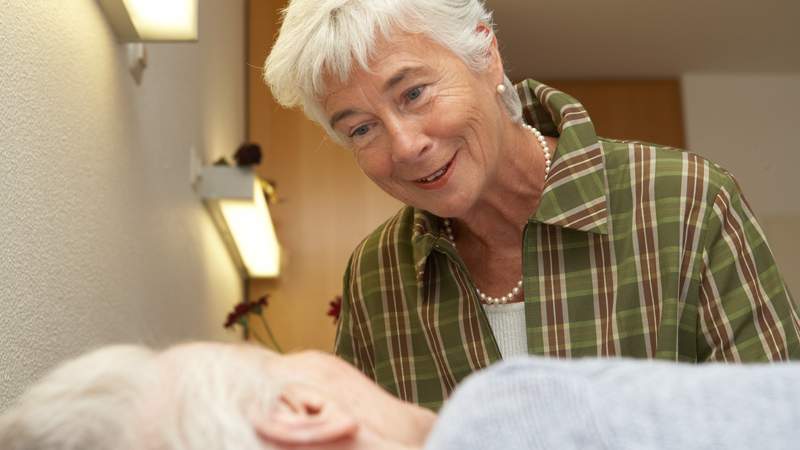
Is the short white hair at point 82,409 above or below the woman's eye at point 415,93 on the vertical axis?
below

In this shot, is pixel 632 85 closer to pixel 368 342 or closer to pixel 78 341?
pixel 368 342

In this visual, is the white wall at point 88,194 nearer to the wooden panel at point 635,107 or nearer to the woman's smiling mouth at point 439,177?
the woman's smiling mouth at point 439,177

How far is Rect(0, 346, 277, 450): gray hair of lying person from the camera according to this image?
0.85m

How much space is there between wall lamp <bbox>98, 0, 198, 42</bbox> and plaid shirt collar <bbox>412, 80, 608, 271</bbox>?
0.54m

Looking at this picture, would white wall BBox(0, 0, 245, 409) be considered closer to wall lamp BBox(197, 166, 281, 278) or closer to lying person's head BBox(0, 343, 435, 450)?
wall lamp BBox(197, 166, 281, 278)

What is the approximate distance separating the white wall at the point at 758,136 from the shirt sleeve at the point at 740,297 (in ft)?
12.0

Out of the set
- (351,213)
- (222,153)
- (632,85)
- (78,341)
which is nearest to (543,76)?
(632,85)

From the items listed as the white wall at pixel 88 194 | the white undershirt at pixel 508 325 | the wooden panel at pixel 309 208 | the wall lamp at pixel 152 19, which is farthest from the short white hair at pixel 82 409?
the wooden panel at pixel 309 208

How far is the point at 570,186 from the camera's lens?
1.64m

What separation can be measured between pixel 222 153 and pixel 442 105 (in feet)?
6.71

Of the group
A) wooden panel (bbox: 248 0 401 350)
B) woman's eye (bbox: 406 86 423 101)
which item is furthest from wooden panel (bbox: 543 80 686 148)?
woman's eye (bbox: 406 86 423 101)

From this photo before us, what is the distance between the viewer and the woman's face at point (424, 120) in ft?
5.20

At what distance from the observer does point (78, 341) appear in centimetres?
163

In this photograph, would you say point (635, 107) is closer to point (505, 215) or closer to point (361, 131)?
point (505, 215)
